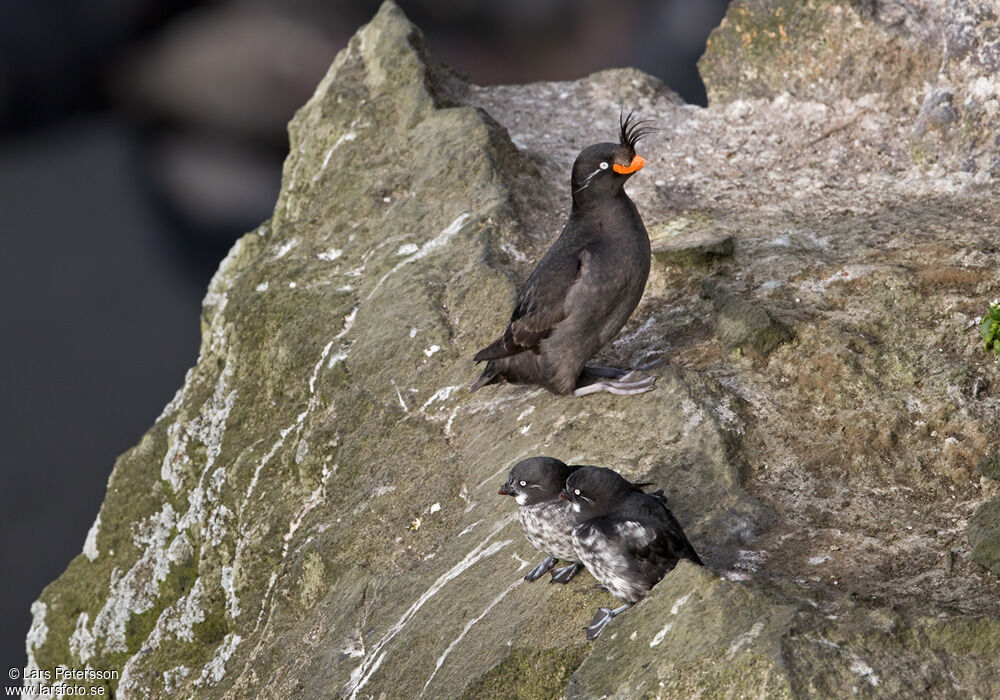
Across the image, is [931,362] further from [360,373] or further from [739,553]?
A: [360,373]

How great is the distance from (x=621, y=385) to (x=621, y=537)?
1.60 meters

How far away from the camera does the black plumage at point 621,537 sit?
434 cm

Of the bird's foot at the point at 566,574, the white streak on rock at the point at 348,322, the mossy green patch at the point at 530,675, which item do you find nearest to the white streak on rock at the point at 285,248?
the white streak on rock at the point at 348,322

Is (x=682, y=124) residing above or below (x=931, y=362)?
above

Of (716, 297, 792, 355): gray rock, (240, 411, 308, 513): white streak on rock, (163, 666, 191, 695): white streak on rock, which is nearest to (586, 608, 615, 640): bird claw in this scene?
(716, 297, 792, 355): gray rock

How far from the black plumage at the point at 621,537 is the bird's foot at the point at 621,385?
1.22m

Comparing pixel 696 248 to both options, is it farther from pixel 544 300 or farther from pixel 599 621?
pixel 599 621

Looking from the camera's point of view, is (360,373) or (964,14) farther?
(964,14)

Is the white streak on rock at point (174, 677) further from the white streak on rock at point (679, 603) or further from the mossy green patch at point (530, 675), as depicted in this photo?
the white streak on rock at point (679, 603)

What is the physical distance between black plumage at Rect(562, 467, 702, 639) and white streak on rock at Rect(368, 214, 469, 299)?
378 centimetres

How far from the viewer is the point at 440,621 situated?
5.18 m

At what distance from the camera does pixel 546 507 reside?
4.78m

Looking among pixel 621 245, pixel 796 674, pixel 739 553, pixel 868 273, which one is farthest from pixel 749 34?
pixel 796 674

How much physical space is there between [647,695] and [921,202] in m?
5.30
